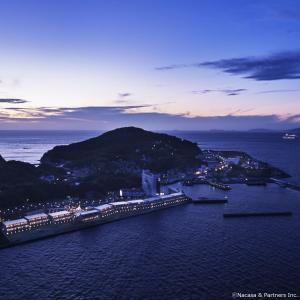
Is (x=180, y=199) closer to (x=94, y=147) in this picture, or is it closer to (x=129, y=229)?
(x=129, y=229)

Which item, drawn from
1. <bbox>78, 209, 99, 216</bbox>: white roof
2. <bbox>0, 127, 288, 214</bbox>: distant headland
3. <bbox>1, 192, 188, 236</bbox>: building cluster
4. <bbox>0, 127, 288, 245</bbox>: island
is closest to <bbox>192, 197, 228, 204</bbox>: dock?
<bbox>0, 127, 288, 245</bbox>: island

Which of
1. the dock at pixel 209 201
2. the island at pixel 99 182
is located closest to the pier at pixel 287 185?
the island at pixel 99 182

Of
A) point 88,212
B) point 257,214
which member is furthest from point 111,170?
point 257,214

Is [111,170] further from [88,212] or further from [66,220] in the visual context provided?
[66,220]

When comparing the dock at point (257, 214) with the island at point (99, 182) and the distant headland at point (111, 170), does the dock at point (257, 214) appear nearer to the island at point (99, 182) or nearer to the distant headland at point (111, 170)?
the island at point (99, 182)

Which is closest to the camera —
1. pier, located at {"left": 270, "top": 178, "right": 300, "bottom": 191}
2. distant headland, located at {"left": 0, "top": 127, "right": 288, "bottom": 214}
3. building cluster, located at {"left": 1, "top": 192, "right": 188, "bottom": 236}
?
building cluster, located at {"left": 1, "top": 192, "right": 188, "bottom": 236}

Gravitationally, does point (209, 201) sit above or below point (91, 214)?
below

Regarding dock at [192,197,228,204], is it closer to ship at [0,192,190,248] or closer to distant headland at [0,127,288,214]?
ship at [0,192,190,248]
